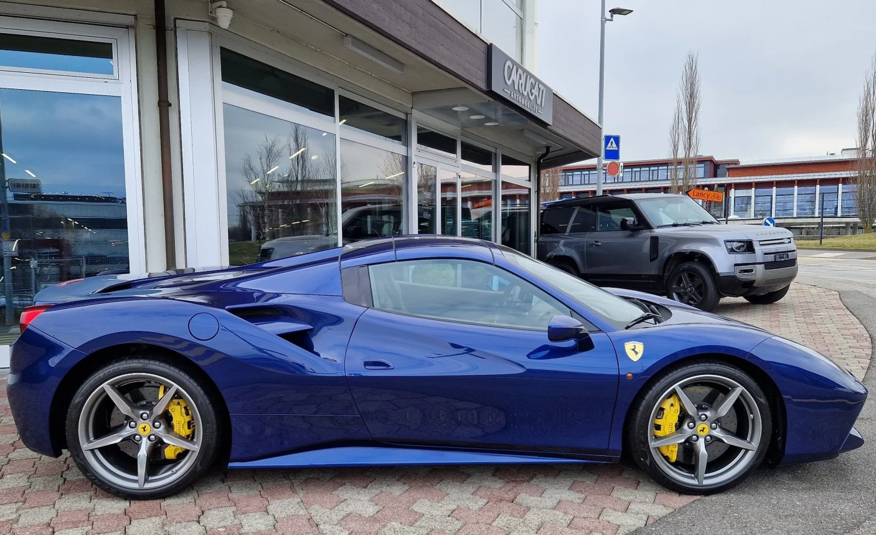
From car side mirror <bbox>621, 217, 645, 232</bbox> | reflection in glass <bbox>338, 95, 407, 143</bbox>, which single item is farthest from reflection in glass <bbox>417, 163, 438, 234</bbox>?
car side mirror <bbox>621, 217, 645, 232</bbox>

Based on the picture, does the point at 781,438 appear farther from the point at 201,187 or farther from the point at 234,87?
the point at 234,87

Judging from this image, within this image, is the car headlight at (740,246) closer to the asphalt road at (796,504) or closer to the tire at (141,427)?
the asphalt road at (796,504)

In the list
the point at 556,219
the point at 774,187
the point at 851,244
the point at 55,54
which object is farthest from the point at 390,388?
the point at 774,187

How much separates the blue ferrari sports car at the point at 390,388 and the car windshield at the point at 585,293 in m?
0.10

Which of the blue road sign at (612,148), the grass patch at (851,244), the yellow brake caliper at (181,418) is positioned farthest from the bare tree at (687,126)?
the yellow brake caliper at (181,418)

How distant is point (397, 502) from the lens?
2.51 metres

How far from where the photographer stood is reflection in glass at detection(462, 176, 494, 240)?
1022 cm

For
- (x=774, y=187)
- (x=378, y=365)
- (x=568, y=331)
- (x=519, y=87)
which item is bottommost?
(x=378, y=365)

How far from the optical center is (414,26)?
17.9ft

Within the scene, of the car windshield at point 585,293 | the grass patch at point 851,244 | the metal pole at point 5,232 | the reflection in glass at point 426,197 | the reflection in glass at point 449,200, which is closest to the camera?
the car windshield at point 585,293

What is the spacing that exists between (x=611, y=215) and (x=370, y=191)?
391 centimetres

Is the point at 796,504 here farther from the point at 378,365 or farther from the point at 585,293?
the point at 378,365

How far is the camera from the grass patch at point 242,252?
204 inches

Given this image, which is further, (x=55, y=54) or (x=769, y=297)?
(x=769, y=297)
